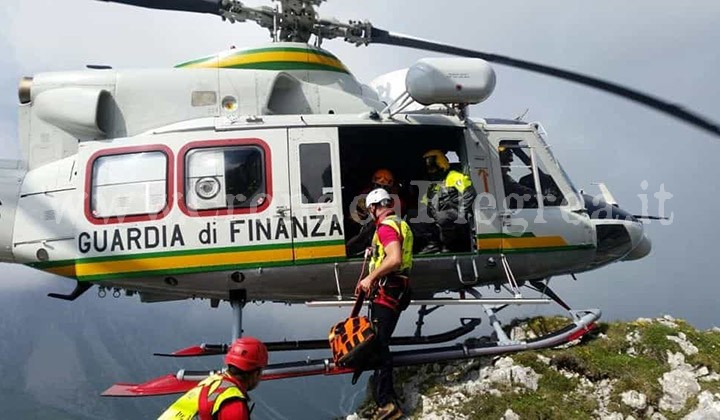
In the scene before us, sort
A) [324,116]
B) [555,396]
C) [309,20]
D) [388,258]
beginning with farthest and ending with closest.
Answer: [309,20]
[324,116]
[555,396]
[388,258]

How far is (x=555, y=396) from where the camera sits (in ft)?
21.6

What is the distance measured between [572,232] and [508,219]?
38.5 inches

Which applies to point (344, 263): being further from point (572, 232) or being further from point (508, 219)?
point (572, 232)

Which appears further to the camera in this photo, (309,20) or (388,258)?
(309,20)

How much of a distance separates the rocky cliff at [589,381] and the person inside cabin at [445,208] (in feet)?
5.37

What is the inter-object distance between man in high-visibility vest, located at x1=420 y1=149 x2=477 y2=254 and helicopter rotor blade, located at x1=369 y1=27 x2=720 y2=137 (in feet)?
5.10

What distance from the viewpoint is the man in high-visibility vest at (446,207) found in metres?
8.03

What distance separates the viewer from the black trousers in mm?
6355

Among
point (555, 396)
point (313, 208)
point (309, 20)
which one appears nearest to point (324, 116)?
point (313, 208)

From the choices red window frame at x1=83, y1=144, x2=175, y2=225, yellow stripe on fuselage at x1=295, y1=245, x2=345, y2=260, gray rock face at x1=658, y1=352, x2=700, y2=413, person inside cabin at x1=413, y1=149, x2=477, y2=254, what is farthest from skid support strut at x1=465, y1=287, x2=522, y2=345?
red window frame at x1=83, y1=144, x2=175, y2=225

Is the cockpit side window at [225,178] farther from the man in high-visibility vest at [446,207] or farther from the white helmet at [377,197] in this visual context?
the man in high-visibility vest at [446,207]

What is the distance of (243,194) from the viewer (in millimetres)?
7781

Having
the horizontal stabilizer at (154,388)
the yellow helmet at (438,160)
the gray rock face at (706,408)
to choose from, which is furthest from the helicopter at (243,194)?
the gray rock face at (706,408)

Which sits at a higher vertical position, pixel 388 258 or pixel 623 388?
pixel 388 258
